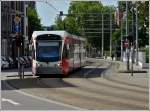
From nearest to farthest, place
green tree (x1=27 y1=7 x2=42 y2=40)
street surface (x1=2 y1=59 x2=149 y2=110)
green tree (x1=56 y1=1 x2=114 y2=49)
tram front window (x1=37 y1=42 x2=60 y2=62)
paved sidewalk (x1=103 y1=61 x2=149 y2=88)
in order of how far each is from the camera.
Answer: street surface (x1=2 y1=59 x2=149 y2=110) → paved sidewalk (x1=103 y1=61 x2=149 y2=88) → tram front window (x1=37 y1=42 x2=60 y2=62) → green tree (x1=27 y1=7 x2=42 y2=40) → green tree (x1=56 y1=1 x2=114 y2=49)

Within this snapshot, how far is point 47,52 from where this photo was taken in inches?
1620

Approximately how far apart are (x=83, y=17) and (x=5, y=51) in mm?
57539

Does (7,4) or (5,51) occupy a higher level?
(7,4)

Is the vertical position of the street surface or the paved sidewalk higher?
the street surface

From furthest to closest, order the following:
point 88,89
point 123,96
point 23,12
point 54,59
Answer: point 23,12 → point 54,59 → point 88,89 → point 123,96

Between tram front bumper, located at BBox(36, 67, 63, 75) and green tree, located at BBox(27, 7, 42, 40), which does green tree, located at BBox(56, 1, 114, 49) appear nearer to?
green tree, located at BBox(27, 7, 42, 40)

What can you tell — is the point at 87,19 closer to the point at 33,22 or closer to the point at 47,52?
the point at 33,22

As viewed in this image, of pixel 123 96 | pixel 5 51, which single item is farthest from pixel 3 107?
pixel 5 51

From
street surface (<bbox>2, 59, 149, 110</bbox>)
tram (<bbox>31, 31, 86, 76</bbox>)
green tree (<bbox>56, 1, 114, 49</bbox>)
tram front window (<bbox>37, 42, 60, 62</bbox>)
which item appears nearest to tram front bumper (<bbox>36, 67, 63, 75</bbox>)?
tram (<bbox>31, 31, 86, 76</bbox>)

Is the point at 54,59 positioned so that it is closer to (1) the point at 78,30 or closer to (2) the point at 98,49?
(1) the point at 78,30

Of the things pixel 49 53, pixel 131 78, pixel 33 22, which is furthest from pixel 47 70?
pixel 33 22

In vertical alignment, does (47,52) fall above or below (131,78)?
above

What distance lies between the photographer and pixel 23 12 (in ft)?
355

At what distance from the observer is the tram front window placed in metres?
41.0
